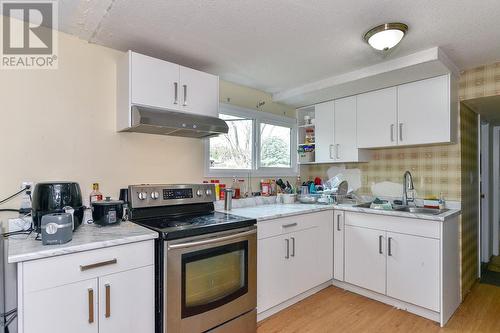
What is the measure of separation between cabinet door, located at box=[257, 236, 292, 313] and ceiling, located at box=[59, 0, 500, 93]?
1.55 metres

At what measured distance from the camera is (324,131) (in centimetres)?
335

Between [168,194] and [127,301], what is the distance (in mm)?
833

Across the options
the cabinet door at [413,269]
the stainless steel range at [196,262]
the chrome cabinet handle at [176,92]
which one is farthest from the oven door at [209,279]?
the cabinet door at [413,269]

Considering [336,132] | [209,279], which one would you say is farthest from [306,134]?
[209,279]

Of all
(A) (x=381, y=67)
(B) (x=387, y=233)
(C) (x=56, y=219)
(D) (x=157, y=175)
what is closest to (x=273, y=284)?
(B) (x=387, y=233)

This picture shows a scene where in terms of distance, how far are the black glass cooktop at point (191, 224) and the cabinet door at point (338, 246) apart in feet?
3.86

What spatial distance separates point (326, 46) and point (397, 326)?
2.27 metres

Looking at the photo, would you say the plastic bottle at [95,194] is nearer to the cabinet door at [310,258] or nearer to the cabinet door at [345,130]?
the cabinet door at [310,258]

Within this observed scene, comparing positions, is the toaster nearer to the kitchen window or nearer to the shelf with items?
the kitchen window

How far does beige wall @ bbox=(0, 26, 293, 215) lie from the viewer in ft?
5.73

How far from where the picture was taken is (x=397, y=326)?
2193 mm

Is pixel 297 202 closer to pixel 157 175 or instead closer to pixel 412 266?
pixel 412 266

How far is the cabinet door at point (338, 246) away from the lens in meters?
2.85

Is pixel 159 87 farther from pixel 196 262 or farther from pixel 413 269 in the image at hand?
pixel 413 269
